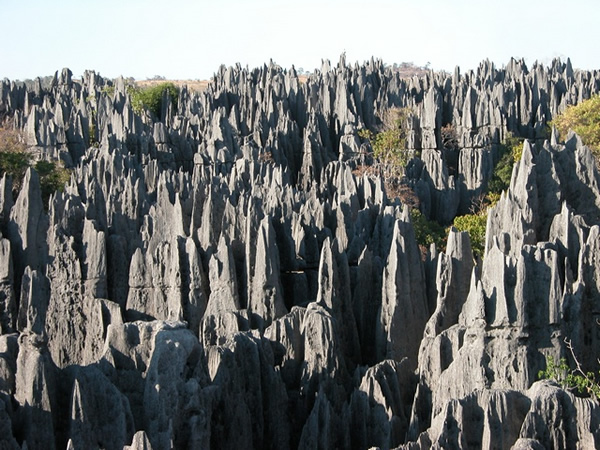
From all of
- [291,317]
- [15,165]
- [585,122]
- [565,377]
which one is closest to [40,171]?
[15,165]

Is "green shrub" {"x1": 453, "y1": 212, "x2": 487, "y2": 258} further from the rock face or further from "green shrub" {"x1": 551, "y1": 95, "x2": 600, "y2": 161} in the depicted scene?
"green shrub" {"x1": 551, "y1": 95, "x2": 600, "y2": 161}

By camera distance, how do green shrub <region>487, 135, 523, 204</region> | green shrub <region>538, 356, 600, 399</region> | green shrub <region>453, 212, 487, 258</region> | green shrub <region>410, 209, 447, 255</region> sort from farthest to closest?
green shrub <region>487, 135, 523, 204</region> < green shrub <region>410, 209, 447, 255</region> < green shrub <region>453, 212, 487, 258</region> < green shrub <region>538, 356, 600, 399</region>

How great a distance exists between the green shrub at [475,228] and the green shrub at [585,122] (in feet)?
30.0

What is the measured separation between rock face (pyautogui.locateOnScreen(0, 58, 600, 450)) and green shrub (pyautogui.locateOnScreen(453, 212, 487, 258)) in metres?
2.90

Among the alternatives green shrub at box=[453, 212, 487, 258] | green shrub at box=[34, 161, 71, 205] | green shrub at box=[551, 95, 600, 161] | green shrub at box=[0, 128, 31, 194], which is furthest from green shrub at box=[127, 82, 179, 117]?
green shrub at box=[453, 212, 487, 258]

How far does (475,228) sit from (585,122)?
47.7 ft

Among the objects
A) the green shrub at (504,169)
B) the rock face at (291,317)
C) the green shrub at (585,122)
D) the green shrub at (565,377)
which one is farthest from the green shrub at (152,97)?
the green shrub at (565,377)

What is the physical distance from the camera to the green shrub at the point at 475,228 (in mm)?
28500

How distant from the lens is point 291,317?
744 inches

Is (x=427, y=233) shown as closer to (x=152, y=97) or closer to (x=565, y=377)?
(x=565, y=377)

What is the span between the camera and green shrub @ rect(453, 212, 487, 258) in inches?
1122

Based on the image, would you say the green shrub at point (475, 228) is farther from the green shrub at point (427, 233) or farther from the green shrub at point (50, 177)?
the green shrub at point (50, 177)

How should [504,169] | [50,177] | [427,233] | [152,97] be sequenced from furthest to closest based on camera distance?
[152,97] → [504,169] → [50,177] → [427,233]

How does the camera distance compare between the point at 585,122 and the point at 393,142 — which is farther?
the point at 393,142
